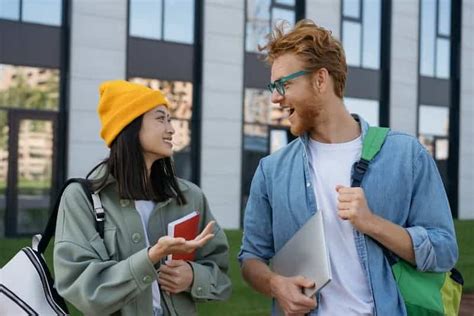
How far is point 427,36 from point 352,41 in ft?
10.6

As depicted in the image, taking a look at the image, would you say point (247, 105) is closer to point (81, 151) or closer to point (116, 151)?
point (81, 151)

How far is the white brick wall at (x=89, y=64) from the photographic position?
580 inches

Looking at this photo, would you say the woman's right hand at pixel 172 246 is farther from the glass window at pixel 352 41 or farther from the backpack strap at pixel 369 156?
the glass window at pixel 352 41

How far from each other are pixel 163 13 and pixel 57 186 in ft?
15.4

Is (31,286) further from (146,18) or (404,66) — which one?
(404,66)

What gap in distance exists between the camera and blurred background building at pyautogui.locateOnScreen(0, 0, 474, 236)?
14305 millimetres

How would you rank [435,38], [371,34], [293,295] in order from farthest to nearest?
[435,38] < [371,34] < [293,295]

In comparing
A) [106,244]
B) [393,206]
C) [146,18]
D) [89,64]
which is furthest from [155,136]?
[146,18]

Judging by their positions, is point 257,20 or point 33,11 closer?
point 33,11

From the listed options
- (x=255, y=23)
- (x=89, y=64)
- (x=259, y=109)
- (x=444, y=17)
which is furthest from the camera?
(x=444, y=17)

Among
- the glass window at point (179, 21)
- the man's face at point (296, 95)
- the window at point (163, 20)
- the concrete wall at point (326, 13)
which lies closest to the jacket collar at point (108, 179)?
the man's face at point (296, 95)

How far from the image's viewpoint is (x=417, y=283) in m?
2.13

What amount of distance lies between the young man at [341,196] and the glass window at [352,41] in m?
17.6

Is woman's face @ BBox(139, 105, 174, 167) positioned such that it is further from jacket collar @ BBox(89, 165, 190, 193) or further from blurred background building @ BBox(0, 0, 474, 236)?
blurred background building @ BBox(0, 0, 474, 236)
